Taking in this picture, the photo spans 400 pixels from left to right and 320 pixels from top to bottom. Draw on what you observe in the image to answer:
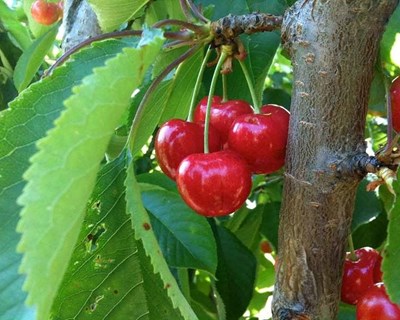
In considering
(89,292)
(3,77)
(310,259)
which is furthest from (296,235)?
(3,77)

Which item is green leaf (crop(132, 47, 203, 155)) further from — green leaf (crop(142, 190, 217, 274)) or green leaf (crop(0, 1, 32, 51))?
green leaf (crop(0, 1, 32, 51))

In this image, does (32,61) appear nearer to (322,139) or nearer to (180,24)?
(180,24)

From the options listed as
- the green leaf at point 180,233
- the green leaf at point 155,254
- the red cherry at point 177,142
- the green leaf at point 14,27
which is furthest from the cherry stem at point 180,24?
the green leaf at point 14,27

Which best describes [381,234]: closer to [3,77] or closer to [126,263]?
[126,263]

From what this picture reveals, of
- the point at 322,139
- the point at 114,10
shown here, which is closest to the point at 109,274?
the point at 322,139

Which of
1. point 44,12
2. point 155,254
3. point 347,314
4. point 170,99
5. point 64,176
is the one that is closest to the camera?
point 64,176

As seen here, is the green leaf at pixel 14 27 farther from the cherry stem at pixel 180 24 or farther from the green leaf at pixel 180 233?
the cherry stem at pixel 180 24
